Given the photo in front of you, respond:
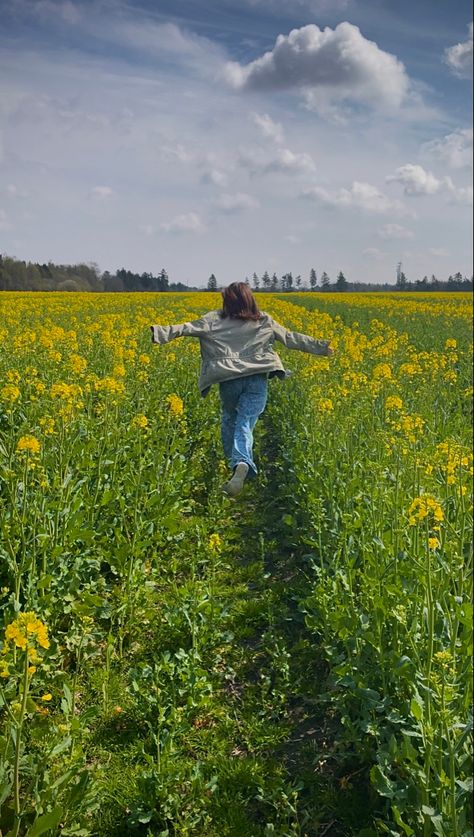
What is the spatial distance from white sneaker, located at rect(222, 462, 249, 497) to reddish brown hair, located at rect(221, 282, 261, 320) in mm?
1391

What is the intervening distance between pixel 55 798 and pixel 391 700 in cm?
130

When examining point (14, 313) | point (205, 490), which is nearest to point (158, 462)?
point (205, 490)

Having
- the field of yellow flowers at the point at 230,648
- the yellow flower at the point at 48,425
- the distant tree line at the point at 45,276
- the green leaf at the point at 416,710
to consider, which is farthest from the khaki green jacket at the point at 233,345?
the green leaf at the point at 416,710

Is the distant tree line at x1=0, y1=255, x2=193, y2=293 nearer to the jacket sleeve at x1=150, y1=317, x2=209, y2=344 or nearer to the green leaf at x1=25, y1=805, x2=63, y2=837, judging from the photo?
the jacket sleeve at x1=150, y1=317, x2=209, y2=344

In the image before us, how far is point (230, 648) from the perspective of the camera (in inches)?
145

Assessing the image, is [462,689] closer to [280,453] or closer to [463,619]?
[463,619]

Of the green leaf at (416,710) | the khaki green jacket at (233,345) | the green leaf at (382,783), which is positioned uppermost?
the khaki green jacket at (233,345)

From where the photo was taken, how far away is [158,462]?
5281 mm

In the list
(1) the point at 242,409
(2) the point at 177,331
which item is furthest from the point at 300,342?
(2) the point at 177,331

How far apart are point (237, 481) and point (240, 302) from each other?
5.40 ft

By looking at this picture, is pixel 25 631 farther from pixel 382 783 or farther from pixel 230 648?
pixel 230 648

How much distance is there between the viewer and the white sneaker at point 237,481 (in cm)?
569

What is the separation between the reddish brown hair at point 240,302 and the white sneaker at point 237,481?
4.56ft

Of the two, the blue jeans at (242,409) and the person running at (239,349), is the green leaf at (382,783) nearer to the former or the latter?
the blue jeans at (242,409)
